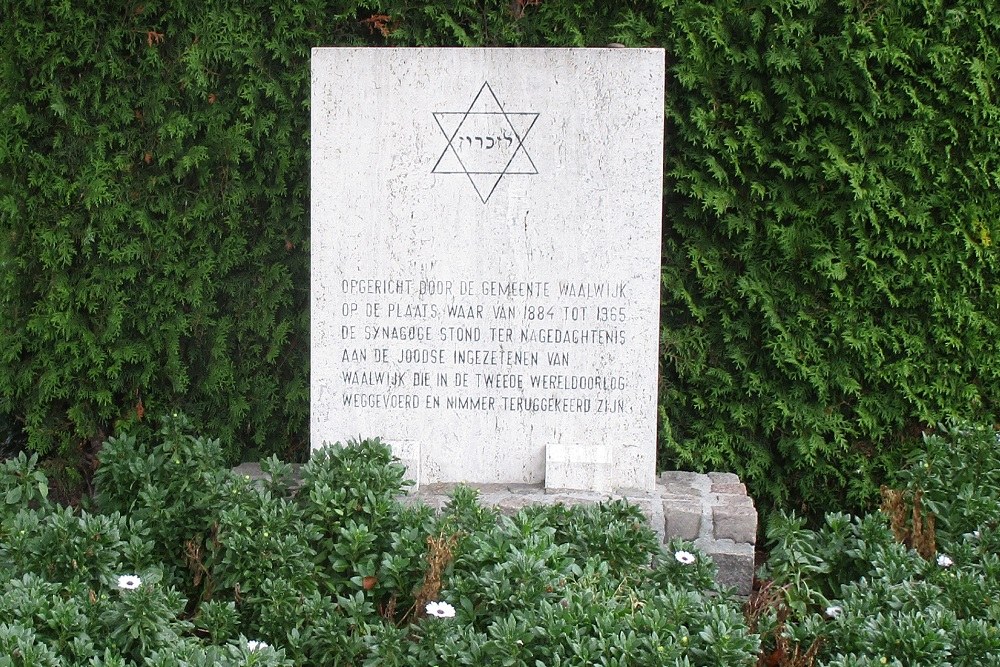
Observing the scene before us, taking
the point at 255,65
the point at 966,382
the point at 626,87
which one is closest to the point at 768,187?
the point at 626,87

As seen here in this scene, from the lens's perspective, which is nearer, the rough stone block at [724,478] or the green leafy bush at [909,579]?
the green leafy bush at [909,579]

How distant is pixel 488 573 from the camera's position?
9.36ft

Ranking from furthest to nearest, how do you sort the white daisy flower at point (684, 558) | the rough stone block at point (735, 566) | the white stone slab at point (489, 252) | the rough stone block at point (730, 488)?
1. the rough stone block at point (730, 488)
2. the white stone slab at point (489, 252)
3. the rough stone block at point (735, 566)
4. the white daisy flower at point (684, 558)

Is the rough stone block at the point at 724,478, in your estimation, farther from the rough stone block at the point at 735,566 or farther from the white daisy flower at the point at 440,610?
the white daisy flower at the point at 440,610

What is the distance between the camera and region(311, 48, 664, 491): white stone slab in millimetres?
3861

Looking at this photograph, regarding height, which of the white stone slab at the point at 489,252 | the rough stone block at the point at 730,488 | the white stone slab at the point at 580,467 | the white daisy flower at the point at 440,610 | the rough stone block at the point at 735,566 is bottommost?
the rough stone block at the point at 735,566

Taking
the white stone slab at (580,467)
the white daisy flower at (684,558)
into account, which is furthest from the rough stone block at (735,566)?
the white daisy flower at (684,558)

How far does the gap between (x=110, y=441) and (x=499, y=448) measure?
1410 millimetres

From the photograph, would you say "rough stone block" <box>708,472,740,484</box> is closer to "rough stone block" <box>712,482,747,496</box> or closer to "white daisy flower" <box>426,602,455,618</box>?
"rough stone block" <box>712,482,747,496</box>

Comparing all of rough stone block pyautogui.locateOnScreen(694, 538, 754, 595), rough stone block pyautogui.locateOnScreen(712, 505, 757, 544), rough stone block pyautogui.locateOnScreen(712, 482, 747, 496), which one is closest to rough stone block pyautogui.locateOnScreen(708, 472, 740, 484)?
rough stone block pyautogui.locateOnScreen(712, 482, 747, 496)

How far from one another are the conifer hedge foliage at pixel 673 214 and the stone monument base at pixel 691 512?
47 centimetres

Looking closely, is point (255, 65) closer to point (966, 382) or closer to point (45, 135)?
point (45, 135)

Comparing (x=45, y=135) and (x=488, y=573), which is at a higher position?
(x=45, y=135)

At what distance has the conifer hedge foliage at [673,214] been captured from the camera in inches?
162
